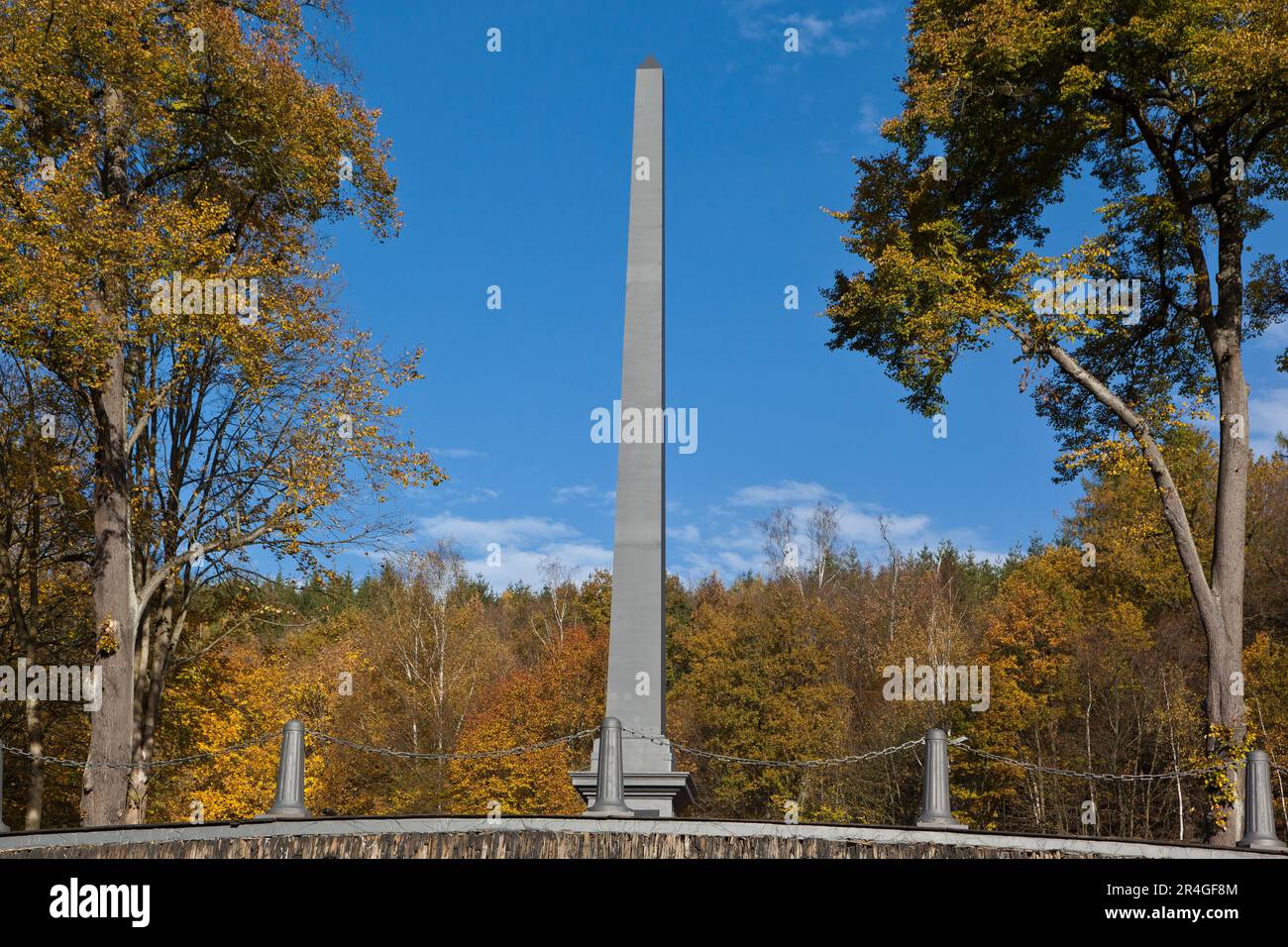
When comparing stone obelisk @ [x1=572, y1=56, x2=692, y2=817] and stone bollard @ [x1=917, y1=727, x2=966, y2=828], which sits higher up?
stone obelisk @ [x1=572, y1=56, x2=692, y2=817]

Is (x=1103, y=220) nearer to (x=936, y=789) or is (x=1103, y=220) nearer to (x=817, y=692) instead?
(x=936, y=789)

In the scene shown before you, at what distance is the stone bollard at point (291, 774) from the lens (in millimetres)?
8914

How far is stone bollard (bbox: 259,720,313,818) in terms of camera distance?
8.91 meters

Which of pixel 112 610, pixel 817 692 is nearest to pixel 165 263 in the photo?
pixel 112 610

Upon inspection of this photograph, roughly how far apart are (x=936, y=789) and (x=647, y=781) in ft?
10.8

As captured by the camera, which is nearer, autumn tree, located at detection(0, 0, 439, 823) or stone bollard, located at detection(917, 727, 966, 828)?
stone bollard, located at detection(917, 727, 966, 828)

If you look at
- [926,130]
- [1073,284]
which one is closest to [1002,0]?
[926,130]

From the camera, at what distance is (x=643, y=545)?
1207cm

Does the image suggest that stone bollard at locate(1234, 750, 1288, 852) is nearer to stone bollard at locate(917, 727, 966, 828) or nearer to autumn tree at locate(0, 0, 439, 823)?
stone bollard at locate(917, 727, 966, 828)

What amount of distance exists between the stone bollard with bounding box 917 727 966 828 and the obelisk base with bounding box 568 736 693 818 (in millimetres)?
2850

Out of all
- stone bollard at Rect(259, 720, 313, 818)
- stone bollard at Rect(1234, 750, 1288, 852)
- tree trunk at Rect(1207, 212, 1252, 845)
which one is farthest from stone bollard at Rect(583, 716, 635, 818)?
tree trunk at Rect(1207, 212, 1252, 845)

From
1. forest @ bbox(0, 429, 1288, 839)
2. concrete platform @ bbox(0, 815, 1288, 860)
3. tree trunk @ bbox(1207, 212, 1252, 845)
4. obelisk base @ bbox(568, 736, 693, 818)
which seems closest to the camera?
concrete platform @ bbox(0, 815, 1288, 860)

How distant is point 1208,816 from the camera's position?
13969mm
